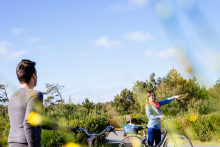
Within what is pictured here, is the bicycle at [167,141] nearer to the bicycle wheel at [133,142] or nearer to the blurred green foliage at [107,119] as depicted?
the bicycle wheel at [133,142]

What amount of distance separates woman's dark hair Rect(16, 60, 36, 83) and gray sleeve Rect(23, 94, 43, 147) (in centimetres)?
24

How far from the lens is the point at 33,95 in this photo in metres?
1.72

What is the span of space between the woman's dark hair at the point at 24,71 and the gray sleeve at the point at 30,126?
0.24 metres

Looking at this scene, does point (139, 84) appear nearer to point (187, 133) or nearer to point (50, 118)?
point (187, 133)

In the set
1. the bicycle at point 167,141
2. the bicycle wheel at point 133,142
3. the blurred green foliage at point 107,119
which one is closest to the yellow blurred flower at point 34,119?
the blurred green foliage at point 107,119

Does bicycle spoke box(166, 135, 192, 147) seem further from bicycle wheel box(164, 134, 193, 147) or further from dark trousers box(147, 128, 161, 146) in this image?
dark trousers box(147, 128, 161, 146)

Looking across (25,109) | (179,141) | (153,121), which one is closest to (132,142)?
(153,121)

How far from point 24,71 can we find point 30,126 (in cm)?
49

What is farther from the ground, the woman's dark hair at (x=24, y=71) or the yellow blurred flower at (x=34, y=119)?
the woman's dark hair at (x=24, y=71)

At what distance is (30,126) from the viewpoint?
5.37 ft

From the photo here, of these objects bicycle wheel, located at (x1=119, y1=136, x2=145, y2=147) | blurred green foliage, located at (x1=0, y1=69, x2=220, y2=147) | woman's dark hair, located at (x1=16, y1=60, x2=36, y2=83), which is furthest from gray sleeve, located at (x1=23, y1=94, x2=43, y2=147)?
bicycle wheel, located at (x1=119, y1=136, x2=145, y2=147)

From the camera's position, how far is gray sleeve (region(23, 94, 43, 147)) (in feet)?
5.25

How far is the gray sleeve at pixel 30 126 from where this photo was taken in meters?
1.60

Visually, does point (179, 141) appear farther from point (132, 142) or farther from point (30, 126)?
point (30, 126)
